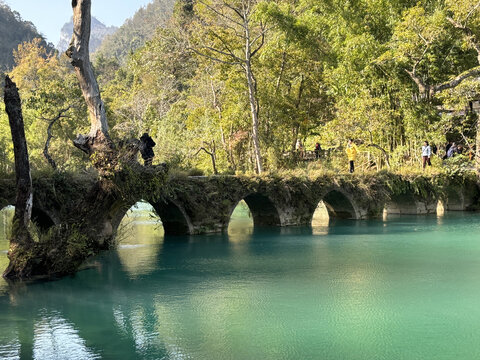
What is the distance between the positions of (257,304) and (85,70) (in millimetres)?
6470

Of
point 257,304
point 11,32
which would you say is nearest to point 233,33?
point 257,304

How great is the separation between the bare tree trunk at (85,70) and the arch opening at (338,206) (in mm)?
11687

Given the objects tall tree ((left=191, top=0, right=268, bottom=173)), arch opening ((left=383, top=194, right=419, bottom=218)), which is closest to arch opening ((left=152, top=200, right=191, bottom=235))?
tall tree ((left=191, top=0, right=268, bottom=173))

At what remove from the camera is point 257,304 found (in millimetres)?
9328

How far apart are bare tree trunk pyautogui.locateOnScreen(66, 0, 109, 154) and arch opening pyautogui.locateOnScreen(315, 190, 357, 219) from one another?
1169 cm

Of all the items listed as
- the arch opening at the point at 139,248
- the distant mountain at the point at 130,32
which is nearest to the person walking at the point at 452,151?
the arch opening at the point at 139,248

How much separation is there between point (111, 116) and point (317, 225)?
53.4ft

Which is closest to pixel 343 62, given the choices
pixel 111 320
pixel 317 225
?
pixel 317 225

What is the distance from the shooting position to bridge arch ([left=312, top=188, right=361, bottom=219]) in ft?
72.4

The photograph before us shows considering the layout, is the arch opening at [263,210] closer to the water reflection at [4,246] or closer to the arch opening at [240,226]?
the arch opening at [240,226]

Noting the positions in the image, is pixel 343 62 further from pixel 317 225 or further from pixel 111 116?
pixel 111 116

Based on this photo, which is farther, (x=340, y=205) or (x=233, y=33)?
(x=340, y=205)

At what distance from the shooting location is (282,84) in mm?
25547

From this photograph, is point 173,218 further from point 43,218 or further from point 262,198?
point 43,218
